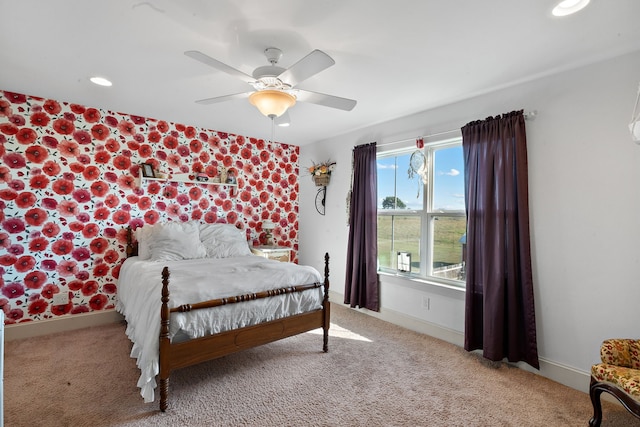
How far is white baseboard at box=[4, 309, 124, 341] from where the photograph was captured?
9.84 ft

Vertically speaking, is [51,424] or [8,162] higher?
[8,162]

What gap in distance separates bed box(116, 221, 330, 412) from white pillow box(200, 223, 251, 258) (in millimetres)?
221

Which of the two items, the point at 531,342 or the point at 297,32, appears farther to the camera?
the point at 531,342

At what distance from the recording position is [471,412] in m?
2.01

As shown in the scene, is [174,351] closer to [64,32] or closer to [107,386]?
[107,386]

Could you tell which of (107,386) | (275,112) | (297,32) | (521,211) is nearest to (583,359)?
(521,211)

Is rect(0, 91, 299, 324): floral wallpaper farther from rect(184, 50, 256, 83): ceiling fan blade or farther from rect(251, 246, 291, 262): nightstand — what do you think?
rect(184, 50, 256, 83): ceiling fan blade

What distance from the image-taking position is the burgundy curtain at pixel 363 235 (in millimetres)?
3748

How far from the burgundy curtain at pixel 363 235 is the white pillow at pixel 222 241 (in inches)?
53.3

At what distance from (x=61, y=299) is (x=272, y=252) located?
91.9 inches

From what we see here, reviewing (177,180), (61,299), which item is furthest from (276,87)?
(61,299)

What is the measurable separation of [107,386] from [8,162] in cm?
239

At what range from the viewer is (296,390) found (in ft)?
7.32

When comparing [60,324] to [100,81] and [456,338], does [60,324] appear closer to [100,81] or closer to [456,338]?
[100,81]
